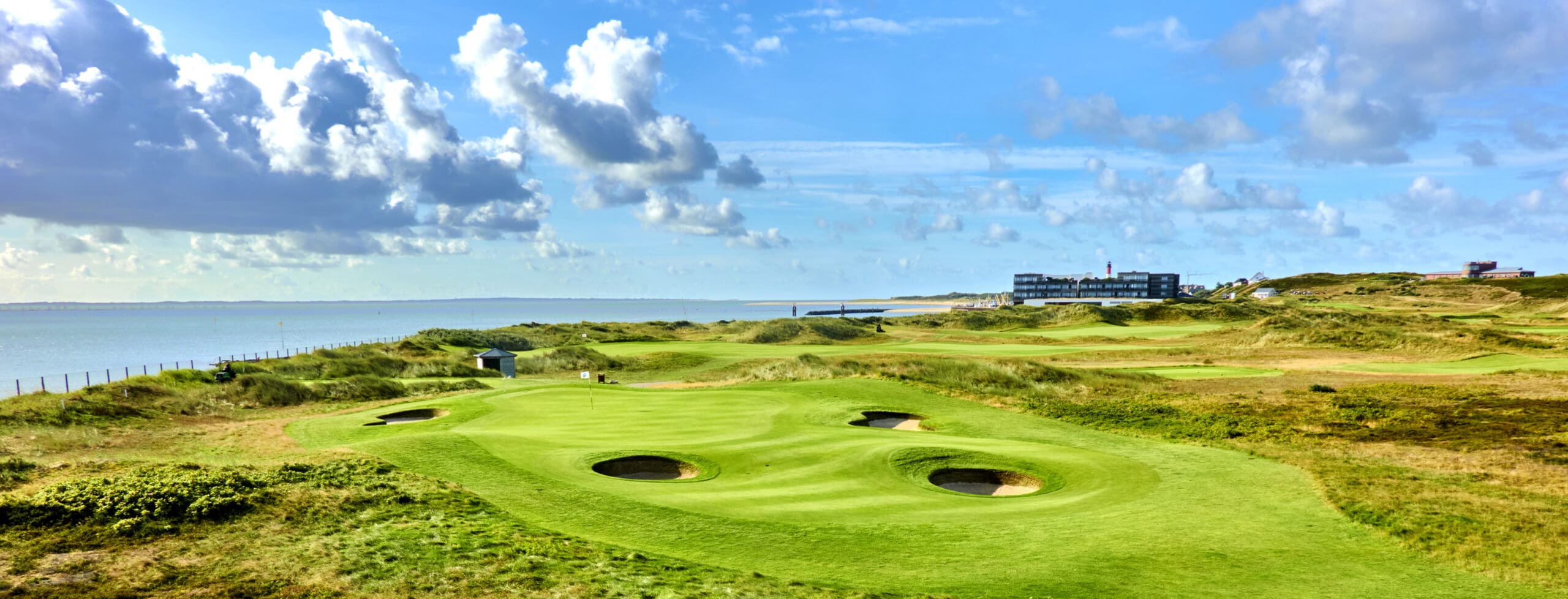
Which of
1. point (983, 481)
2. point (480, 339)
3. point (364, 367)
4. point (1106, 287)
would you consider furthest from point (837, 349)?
point (1106, 287)

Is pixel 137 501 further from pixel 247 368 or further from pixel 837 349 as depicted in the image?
pixel 837 349

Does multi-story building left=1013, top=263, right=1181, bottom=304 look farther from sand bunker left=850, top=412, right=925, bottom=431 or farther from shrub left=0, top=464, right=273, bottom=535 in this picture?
shrub left=0, top=464, right=273, bottom=535

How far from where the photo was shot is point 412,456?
51.5 ft

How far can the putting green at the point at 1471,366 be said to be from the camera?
37406 mm

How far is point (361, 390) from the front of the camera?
109 feet

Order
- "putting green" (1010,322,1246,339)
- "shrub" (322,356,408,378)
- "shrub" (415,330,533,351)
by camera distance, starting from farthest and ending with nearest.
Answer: "putting green" (1010,322,1246,339), "shrub" (415,330,533,351), "shrub" (322,356,408,378)

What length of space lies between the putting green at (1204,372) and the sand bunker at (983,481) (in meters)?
26.2

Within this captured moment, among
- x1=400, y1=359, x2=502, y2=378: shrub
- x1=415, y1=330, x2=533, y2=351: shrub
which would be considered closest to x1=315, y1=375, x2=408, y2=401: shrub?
x1=400, y1=359, x2=502, y2=378: shrub

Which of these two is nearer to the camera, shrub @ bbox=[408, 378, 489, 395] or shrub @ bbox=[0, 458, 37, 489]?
shrub @ bbox=[0, 458, 37, 489]

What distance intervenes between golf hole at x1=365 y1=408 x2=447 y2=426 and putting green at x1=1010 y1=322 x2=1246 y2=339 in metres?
59.9

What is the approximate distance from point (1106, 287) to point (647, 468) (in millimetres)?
168884

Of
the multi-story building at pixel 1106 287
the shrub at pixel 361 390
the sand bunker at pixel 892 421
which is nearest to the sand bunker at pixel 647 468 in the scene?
the sand bunker at pixel 892 421

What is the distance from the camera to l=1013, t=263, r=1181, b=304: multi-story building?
163500 millimetres

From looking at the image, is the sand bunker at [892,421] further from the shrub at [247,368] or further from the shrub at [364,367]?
the shrub at [364,367]
